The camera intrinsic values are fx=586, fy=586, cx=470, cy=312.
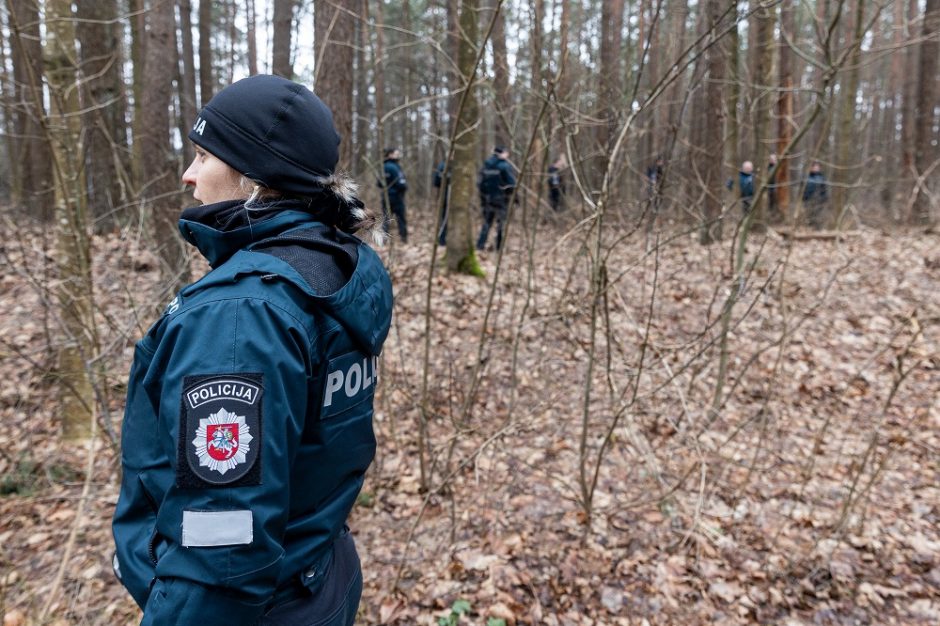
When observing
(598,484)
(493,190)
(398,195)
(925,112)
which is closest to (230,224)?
(598,484)

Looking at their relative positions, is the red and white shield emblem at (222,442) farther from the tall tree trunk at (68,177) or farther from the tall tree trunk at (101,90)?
the tall tree trunk at (101,90)

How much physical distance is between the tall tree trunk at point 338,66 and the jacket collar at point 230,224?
114 inches

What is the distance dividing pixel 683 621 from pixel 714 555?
59cm

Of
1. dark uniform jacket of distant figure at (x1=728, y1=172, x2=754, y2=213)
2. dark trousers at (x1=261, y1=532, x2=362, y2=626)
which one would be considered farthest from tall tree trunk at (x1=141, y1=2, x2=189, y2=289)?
dark uniform jacket of distant figure at (x1=728, y1=172, x2=754, y2=213)

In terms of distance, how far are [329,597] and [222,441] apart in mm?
601

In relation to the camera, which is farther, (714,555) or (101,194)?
(101,194)

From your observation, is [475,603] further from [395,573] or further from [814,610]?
[814,610]

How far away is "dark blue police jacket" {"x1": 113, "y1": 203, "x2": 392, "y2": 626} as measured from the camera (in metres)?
1.11

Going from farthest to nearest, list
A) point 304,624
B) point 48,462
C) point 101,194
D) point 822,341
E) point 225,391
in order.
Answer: point 101,194 < point 822,341 < point 48,462 < point 304,624 < point 225,391

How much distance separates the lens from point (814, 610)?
3084 millimetres

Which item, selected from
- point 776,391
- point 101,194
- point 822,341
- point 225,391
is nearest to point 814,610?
point 776,391

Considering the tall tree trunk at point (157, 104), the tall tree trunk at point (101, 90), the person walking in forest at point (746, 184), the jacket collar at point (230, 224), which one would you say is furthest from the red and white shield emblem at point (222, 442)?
the tall tree trunk at point (157, 104)

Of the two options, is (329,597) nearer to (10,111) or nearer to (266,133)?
(266,133)

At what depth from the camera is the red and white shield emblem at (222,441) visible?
43.9 inches
